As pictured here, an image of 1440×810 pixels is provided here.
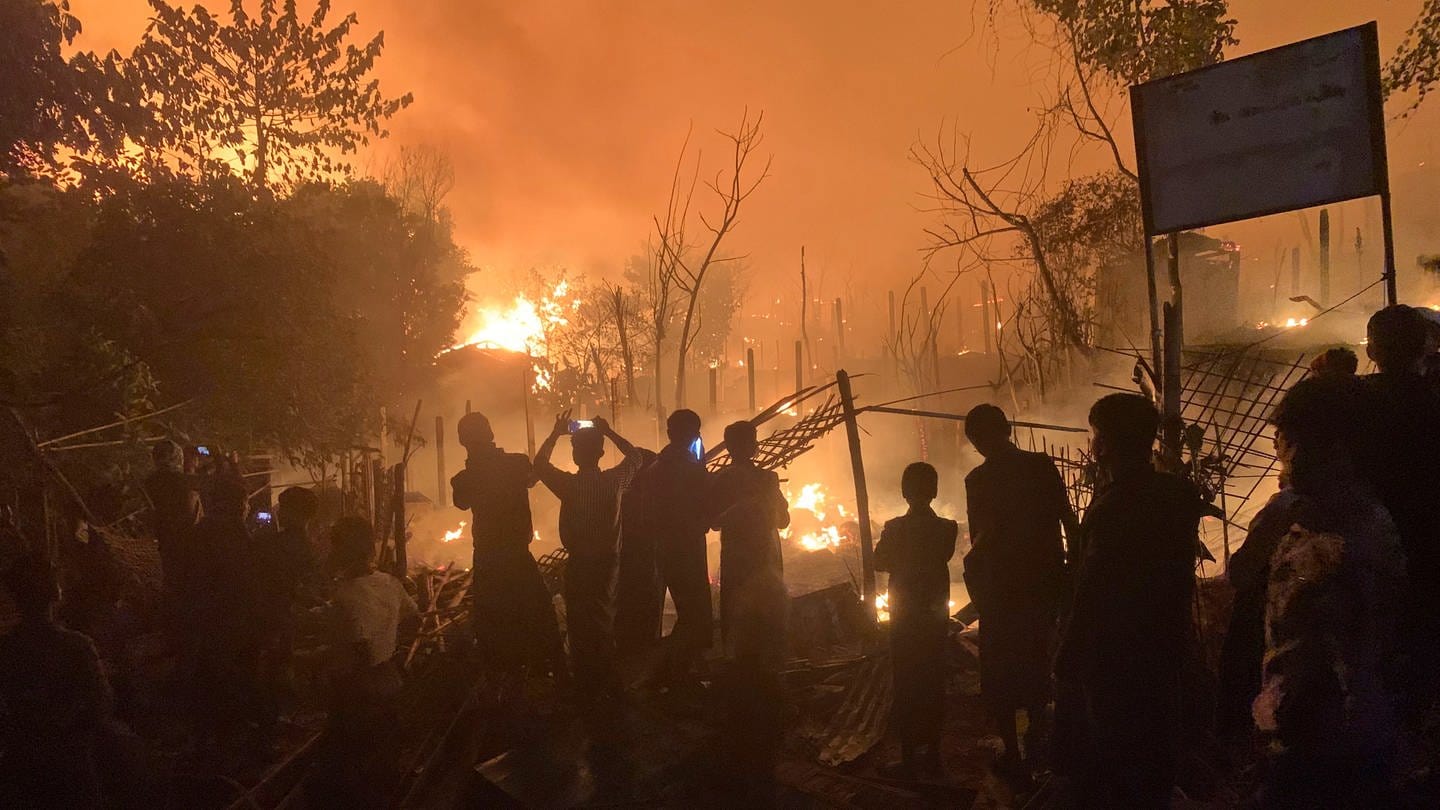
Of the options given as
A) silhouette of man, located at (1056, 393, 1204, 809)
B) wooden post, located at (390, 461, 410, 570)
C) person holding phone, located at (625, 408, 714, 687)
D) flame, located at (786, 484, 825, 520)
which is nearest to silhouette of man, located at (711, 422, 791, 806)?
person holding phone, located at (625, 408, 714, 687)

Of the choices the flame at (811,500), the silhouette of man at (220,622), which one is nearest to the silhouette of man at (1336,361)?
the silhouette of man at (220,622)

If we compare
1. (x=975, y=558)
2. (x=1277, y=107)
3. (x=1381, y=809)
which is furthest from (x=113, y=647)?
(x=1277, y=107)

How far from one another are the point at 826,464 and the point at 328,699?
89.1 feet

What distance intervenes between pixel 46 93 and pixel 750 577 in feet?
50.3

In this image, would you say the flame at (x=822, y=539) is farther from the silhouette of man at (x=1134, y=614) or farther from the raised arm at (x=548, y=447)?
the silhouette of man at (x=1134, y=614)

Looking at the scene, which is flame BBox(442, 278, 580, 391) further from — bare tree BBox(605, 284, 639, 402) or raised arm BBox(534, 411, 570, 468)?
raised arm BBox(534, 411, 570, 468)

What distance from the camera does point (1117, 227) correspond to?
21906 millimetres

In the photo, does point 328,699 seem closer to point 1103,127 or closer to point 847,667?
point 847,667

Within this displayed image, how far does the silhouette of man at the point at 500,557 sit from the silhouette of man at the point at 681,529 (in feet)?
3.36

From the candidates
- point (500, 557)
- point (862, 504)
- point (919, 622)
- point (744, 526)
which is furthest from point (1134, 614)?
point (862, 504)

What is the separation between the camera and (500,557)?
225 inches

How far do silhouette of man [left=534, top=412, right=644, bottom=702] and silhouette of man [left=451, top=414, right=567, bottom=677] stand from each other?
0.27 meters

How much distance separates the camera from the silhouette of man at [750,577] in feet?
19.4

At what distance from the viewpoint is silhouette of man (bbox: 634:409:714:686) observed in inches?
242
